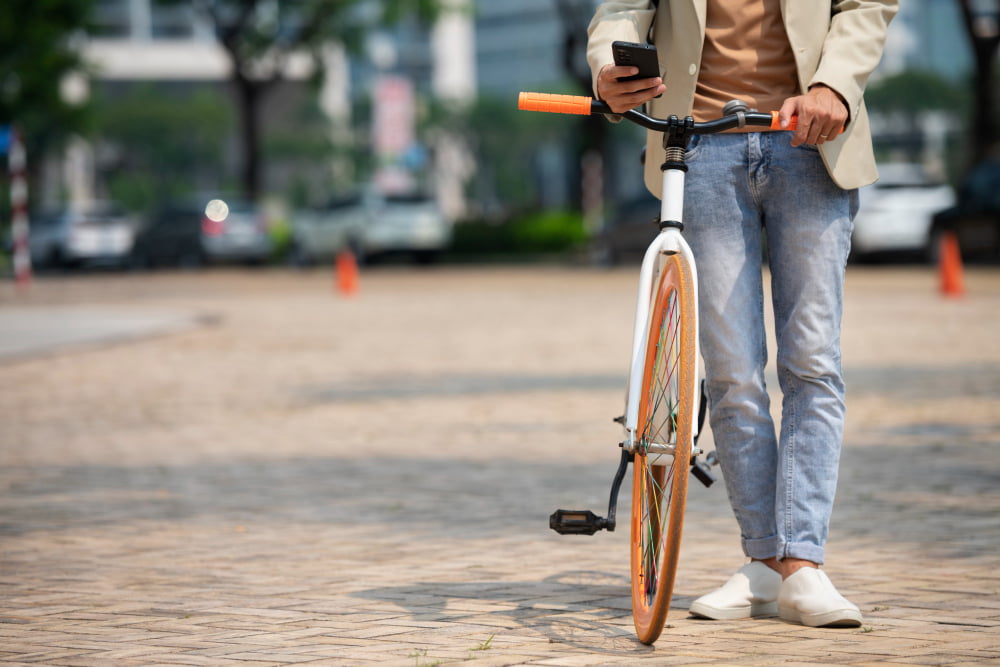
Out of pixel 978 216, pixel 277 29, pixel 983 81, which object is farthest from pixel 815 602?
pixel 277 29

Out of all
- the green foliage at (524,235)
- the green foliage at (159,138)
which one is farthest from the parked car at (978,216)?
the green foliage at (159,138)

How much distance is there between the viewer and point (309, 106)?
100438 mm

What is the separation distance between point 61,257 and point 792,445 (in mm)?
37508

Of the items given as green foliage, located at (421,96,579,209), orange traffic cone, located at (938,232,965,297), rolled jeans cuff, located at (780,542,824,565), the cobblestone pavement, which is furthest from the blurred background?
rolled jeans cuff, located at (780,542,824,565)

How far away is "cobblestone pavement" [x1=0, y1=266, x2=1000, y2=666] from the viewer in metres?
4.15

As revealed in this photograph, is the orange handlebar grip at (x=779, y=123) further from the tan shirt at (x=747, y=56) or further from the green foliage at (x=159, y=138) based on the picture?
the green foliage at (x=159, y=138)

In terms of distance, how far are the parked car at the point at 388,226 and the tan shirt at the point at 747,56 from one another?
30.7 metres

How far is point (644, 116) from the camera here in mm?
3998

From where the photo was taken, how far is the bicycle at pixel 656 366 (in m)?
3.94

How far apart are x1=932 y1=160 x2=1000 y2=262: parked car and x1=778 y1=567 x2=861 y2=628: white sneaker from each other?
21.2 meters

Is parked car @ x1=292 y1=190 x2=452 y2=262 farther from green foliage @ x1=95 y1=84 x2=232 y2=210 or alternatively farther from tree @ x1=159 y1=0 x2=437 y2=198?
green foliage @ x1=95 y1=84 x2=232 y2=210

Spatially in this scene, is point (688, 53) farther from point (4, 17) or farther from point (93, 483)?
point (4, 17)

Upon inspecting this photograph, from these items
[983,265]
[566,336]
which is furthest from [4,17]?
[566,336]

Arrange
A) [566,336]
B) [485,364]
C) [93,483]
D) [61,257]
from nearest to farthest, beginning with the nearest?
1. [93,483]
2. [485,364]
3. [566,336]
4. [61,257]
